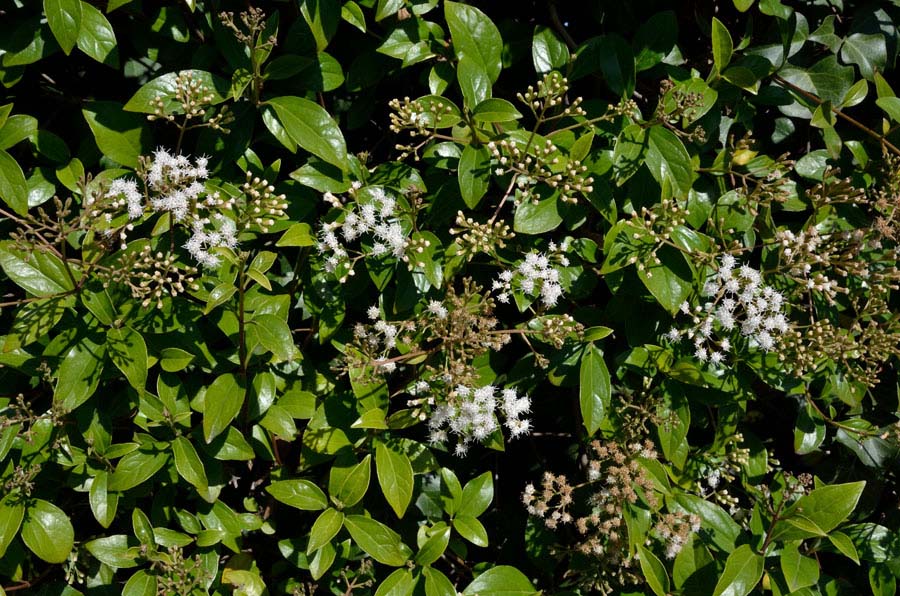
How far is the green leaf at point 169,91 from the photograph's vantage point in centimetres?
186

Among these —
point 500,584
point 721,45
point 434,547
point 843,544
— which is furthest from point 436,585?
point 721,45

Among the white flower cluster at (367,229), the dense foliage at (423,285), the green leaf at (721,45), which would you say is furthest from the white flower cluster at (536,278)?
the green leaf at (721,45)

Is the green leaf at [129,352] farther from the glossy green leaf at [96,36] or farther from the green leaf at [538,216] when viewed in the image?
the green leaf at [538,216]

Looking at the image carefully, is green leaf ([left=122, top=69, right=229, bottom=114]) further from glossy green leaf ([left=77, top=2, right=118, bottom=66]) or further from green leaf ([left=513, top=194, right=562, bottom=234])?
green leaf ([left=513, top=194, right=562, bottom=234])

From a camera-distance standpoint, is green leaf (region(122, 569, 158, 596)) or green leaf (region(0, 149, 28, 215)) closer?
green leaf (region(0, 149, 28, 215))

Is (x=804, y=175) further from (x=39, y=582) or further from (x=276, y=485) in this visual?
(x=39, y=582)

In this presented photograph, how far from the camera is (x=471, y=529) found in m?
2.10

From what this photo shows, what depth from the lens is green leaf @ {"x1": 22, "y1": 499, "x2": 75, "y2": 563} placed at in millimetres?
Result: 1946

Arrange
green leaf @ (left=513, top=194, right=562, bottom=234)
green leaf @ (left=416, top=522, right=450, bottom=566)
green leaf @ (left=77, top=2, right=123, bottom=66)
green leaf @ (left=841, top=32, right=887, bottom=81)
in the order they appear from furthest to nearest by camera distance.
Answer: green leaf @ (left=841, top=32, right=887, bottom=81) < green leaf @ (left=416, top=522, right=450, bottom=566) < green leaf @ (left=513, top=194, right=562, bottom=234) < green leaf @ (left=77, top=2, right=123, bottom=66)

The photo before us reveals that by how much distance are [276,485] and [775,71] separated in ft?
6.78

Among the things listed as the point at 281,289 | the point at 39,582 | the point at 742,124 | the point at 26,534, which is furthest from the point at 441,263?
the point at 39,582

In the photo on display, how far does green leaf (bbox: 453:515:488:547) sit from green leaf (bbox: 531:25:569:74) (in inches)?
56.3

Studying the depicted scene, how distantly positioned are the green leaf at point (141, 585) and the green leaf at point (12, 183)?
110 centimetres

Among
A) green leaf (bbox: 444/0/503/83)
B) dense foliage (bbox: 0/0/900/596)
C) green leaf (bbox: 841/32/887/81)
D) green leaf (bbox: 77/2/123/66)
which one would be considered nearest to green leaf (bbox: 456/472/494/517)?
dense foliage (bbox: 0/0/900/596)
